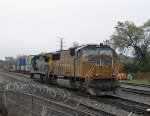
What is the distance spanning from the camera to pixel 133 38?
7556 cm

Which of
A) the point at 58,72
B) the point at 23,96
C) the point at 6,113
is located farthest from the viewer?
the point at 58,72

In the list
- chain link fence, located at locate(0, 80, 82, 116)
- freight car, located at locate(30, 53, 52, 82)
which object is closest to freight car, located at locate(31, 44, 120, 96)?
chain link fence, located at locate(0, 80, 82, 116)

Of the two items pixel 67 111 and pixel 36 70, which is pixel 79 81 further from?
pixel 36 70

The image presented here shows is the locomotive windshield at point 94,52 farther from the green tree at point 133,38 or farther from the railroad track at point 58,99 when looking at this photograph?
the green tree at point 133,38

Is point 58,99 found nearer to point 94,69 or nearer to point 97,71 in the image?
point 94,69

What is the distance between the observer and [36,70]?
48562mm

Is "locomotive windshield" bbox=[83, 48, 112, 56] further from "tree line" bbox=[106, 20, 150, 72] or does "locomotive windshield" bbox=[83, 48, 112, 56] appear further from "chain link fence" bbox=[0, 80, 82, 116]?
"tree line" bbox=[106, 20, 150, 72]

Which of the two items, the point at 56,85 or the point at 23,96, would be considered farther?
the point at 56,85

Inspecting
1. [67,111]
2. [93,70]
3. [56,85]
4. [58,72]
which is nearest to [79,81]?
[93,70]

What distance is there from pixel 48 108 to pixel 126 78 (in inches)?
1681

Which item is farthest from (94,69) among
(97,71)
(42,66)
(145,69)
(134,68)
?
(134,68)

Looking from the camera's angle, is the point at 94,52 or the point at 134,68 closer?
the point at 94,52

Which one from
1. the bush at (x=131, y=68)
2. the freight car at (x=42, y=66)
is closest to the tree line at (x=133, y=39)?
the bush at (x=131, y=68)

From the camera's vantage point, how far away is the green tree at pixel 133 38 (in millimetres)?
73000
